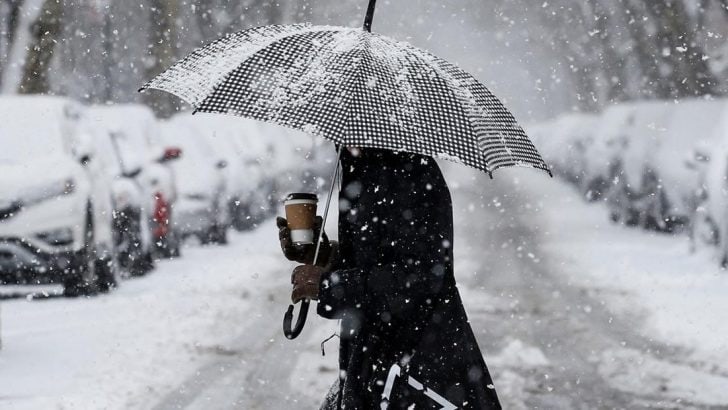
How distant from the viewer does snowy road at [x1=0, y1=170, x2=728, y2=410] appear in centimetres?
684

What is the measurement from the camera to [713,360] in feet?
27.0

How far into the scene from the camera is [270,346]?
8.35 m

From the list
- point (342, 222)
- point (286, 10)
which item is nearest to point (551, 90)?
point (286, 10)

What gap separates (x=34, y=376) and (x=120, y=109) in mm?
6311

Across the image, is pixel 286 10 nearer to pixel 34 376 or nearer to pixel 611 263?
pixel 611 263

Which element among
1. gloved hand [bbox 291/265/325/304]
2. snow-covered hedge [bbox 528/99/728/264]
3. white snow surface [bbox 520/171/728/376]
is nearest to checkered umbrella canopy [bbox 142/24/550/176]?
gloved hand [bbox 291/265/325/304]

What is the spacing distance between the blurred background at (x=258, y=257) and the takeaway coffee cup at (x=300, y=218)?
3385 millimetres

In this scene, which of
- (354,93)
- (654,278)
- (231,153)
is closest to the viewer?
(354,93)

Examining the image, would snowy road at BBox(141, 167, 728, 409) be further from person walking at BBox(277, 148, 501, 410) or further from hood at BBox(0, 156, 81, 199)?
person walking at BBox(277, 148, 501, 410)

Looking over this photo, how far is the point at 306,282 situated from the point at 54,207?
22.6ft

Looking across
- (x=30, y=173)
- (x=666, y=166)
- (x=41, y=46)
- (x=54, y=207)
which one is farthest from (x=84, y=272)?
(x=666, y=166)

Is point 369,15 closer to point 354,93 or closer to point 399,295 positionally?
point 354,93

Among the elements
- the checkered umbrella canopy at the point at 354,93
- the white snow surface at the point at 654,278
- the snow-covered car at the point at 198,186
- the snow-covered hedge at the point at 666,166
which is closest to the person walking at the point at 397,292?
the checkered umbrella canopy at the point at 354,93

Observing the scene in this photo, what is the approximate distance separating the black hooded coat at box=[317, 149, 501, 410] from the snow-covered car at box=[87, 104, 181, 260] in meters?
7.85
